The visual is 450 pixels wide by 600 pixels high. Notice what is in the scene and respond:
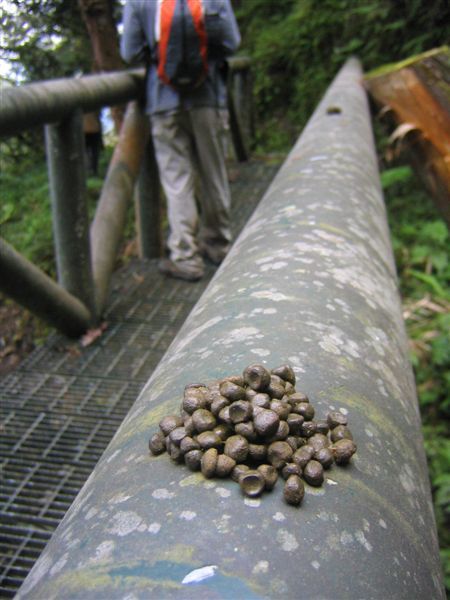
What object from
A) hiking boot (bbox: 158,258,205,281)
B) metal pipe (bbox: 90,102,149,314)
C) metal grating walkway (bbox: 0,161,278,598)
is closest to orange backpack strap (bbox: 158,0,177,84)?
metal pipe (bbox: 90,102,149,314)

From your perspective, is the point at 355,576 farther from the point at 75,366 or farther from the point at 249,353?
the point at 75,366

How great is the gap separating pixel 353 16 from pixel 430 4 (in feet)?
6.36

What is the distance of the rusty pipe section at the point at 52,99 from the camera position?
2.92 metres

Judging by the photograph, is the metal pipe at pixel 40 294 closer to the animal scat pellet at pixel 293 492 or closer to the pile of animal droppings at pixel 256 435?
the pile of animal droppings at pixel 256 435

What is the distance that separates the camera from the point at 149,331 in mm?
4066

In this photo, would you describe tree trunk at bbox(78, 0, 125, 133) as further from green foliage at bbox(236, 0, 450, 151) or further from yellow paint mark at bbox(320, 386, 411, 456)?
yellow paint mark at bbox(320, 386, 411, 456)

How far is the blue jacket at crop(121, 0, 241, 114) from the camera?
4172mm

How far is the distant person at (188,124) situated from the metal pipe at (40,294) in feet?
3.70

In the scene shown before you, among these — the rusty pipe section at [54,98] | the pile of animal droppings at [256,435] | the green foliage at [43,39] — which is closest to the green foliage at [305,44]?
the green foliage at [43,39]

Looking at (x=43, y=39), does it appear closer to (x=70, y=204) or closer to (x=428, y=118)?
(x=70, y=204)

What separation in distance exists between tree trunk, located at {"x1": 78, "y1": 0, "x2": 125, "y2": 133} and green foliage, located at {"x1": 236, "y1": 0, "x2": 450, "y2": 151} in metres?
3.63

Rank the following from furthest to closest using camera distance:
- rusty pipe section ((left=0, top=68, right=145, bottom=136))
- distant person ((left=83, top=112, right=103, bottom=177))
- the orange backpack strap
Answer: distant person ((left=83, top=112, right=103, bottom=177))
the orange backpack strap
rusty pipe section ((left=0, top=68, right=145, bottom=136))

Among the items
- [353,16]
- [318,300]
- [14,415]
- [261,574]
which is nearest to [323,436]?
[261,574]

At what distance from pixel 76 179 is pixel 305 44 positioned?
24.0 feet
